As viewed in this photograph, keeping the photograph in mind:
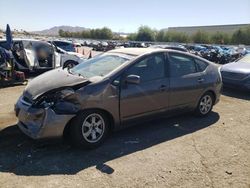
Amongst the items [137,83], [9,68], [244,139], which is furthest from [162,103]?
[9,68]

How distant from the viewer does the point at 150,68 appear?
5539 mm

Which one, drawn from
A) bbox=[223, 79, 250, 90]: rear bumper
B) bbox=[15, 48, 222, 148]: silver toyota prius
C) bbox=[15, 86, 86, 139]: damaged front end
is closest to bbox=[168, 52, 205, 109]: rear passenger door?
bbox=[15, 48, 222, 148]: silver toyota prius

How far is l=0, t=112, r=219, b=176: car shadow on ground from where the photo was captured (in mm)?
4133

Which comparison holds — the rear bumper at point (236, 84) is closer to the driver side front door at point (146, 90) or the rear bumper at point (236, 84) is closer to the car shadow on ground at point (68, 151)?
the car shadow on ground at point (68, 151)

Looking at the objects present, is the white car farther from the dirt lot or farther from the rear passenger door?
the rear passenger door

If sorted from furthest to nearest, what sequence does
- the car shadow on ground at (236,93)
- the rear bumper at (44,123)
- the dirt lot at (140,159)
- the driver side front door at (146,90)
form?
the car shadow on ground at (236,93)
the driver side front door at (146,90)
the rear bumper at (44,123)
the dirt lot at (140,159)

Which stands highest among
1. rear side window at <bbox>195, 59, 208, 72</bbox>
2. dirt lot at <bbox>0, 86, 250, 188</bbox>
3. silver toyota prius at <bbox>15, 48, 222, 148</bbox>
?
rear side window at <bbox>195, 59, 208, 72</bbox>

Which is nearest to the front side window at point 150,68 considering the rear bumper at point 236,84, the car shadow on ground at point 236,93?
the car shadow on ground at point 236,93

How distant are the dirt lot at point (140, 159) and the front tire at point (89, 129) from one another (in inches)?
6.0

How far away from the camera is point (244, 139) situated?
5.57 metres

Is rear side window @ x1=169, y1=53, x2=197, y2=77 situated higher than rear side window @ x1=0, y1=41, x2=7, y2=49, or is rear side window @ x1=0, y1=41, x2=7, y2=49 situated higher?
rear side window @ x1=0, y1=41, x2=7, y2=49

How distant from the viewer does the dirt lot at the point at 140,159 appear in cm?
387

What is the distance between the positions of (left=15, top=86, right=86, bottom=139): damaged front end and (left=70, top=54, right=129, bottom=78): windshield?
786 millimetres

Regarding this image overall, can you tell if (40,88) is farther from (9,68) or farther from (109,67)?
(9,68)
